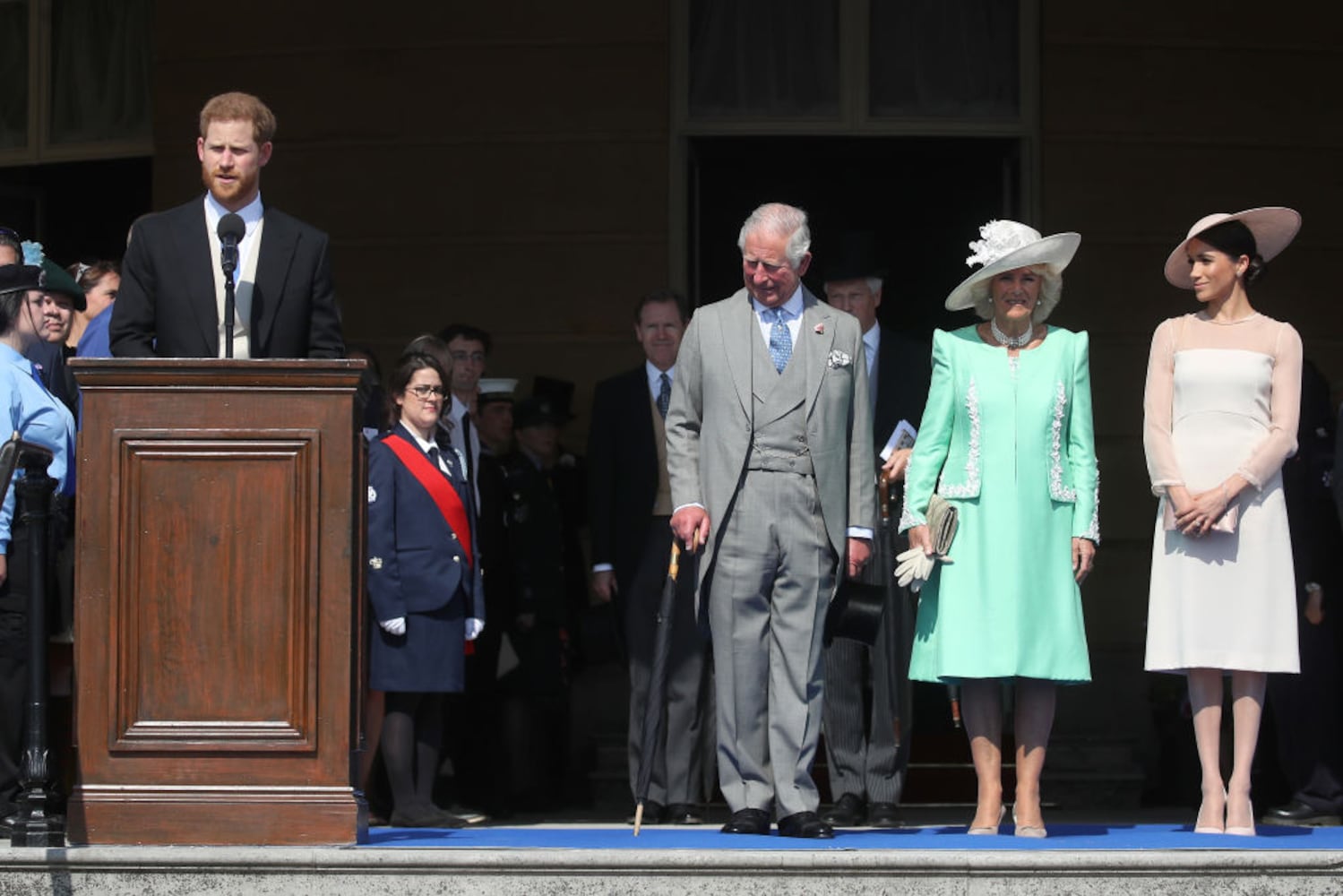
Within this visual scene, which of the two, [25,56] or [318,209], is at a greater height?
[25,56]

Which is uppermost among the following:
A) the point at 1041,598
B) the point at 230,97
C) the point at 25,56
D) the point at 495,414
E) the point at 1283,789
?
the point at 25,56

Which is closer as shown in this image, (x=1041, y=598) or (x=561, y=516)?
(x=1041, y=598)

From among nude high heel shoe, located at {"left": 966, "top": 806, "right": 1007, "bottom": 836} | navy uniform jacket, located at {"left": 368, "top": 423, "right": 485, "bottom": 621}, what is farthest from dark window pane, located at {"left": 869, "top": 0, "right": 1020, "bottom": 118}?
nude high heel shoe, located at {"left": 966, "top": 806, "right": 1007, "bottom": 836}

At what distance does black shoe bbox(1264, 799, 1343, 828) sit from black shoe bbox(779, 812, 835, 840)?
1.89m

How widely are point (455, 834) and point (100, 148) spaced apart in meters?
5.46

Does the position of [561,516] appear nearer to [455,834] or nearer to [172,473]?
[455,834]

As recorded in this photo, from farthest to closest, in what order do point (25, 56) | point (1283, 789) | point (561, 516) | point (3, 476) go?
point (25, 56) < point (561, 516) < point (1283, 789) < point (3, 476)

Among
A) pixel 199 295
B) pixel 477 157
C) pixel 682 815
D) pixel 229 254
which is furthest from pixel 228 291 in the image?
pixel 477 157

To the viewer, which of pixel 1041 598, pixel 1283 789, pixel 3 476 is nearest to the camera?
pixel 3 476

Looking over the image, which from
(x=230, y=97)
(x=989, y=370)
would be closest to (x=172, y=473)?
(x=230, y=97)

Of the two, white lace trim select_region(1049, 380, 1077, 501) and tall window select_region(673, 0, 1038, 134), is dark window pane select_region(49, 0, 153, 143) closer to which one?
tall window select_region(673, 0, 1038, 134)

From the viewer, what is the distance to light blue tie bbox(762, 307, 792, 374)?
7.42 meters

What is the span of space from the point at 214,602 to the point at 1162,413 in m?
2.89

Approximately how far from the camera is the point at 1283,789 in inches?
355
